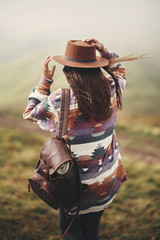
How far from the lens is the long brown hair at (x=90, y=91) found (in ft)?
4.41

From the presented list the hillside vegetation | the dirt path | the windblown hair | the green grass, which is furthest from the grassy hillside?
the windblown hair

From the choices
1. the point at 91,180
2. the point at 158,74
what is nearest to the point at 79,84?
the point at 91,180

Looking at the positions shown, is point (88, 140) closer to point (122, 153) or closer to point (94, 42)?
point (94, 42)

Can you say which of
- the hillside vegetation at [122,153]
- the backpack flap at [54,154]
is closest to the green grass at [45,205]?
the hillside vegetation at [122,153]

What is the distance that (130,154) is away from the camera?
506 cm

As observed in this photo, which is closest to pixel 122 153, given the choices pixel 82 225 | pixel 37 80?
pixel 37 80

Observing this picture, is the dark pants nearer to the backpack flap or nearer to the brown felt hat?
the backpack flap

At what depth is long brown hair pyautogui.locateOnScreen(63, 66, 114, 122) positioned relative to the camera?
1.34 m

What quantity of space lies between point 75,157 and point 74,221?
1.48ft

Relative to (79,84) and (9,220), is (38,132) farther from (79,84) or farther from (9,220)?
(79,84)

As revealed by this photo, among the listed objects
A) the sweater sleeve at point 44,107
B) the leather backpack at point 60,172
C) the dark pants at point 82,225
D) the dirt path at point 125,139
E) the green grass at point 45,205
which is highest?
the sweater sleeve at point 44,107

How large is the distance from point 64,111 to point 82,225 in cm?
83

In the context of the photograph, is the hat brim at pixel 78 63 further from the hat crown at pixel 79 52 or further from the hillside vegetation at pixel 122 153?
the hillside vegetation at pixel 122 153

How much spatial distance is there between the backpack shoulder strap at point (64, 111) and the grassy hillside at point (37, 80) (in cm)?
418
